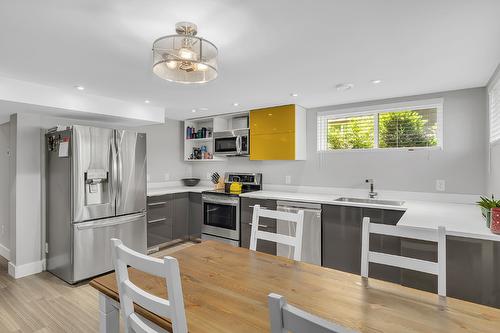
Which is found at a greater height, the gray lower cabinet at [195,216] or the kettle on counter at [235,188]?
the kettle on counter at [235,188]

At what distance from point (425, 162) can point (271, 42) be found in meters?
2.43

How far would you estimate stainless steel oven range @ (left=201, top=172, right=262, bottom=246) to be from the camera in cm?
399

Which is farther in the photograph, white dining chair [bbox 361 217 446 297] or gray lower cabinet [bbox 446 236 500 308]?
gray lower cabinet [bbox 446 236 500 308]

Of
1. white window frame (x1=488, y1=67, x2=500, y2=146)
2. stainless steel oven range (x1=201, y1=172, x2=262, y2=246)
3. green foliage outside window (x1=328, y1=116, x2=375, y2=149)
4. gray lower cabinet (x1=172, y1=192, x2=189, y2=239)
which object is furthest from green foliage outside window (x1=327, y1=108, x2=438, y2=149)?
gray lower cabinet (x1=172, y1=192, x2=189, y2=239)

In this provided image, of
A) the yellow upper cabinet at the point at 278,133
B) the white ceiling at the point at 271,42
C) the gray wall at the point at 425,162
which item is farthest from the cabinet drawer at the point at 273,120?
the white ceiling at the point at 271,42

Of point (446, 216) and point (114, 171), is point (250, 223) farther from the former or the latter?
point (446, 216)

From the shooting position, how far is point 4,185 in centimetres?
388

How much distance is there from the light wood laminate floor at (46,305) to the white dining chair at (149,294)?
156 centimetres

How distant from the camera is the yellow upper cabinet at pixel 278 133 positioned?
381cm

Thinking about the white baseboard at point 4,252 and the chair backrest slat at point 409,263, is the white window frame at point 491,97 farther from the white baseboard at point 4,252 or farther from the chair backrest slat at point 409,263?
the white baseboard at point 4,252

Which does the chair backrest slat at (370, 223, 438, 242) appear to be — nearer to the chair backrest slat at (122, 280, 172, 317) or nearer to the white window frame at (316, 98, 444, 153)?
the chair backrest slat at (122, 280, 172, 317)

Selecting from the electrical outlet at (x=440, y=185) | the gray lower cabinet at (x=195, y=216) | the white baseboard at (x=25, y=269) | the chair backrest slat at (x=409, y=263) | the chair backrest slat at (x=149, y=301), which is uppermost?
the electrical outlet at (x=440, y=185)

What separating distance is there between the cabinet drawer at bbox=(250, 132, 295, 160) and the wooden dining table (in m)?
2.37

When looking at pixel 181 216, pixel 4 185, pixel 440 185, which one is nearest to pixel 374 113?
pixel 440 185
